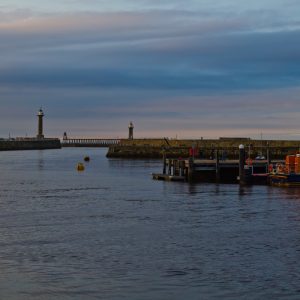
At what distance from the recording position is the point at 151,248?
2420 cm

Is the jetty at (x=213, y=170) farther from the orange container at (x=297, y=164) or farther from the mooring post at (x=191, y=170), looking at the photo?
the orange container at (x=297, y=164)

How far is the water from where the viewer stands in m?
18.6

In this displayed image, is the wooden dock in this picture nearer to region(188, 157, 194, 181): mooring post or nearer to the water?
region(188, 157, 194, 181): mooring post

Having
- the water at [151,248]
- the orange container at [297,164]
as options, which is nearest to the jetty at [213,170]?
the orange container at [297,164]

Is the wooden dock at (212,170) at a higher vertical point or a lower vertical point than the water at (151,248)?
higher

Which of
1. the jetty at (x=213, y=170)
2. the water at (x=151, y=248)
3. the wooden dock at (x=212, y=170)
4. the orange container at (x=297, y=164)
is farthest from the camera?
the wooden dock at (x=212, y=170)

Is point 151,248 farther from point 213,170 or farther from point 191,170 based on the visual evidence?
point 213,170

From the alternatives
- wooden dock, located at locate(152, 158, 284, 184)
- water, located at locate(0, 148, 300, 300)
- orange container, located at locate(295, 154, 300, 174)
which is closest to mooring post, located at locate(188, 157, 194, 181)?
wooden dock, located at locate(152, 158, 284, 184)

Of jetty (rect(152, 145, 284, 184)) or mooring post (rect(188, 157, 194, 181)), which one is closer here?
jetty (rect(152, 145, 284, 184))

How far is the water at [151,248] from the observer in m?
18.6

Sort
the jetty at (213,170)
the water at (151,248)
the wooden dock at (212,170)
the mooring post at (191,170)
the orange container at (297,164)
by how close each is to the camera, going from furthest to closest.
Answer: the mooring post at (191,170), the wooden dock at (212,170), the jetty at (213,170), the orange container at (297,164), the water at (151,248)

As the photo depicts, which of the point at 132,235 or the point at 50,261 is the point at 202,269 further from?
the point at 132,235

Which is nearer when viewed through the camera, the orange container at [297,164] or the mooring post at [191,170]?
the orange container at [297,164]

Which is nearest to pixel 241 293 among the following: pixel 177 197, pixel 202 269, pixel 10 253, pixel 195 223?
pixel 202 269
